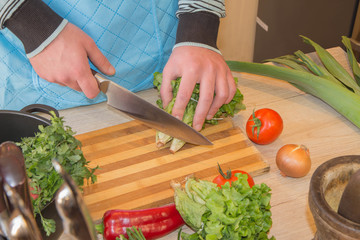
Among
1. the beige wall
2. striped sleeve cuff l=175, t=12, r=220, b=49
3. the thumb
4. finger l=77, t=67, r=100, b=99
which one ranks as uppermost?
striped sleeve cuff l=175, t=12, r=220, b=49

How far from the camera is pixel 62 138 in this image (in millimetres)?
1015

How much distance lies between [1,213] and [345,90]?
130cm

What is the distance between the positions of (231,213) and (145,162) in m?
0.48

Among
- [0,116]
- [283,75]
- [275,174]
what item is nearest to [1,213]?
[0,116]

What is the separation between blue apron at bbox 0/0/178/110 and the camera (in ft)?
4.39

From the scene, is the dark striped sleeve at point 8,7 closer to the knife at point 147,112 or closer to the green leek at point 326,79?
the knife at point 147,112

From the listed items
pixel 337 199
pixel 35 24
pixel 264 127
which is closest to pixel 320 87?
pixel 264 127

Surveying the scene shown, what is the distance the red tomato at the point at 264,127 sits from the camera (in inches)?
51.9

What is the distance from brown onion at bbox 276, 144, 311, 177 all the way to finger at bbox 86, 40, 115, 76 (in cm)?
61

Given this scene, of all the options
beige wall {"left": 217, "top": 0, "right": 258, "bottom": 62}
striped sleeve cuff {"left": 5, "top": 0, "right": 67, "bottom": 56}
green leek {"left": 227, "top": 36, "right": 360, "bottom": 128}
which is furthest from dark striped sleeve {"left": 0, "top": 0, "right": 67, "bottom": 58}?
beige wall {"left": 217, "top": 0, "right": 258, "bottom": 62}

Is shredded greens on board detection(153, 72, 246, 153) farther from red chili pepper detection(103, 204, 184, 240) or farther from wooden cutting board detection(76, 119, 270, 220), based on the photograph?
red chili pepper detection(103, 204, 184, 240)

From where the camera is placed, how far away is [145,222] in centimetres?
108

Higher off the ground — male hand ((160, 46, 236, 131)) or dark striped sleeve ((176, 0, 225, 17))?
dark striped sleeve ((176, 0, 225, 17))

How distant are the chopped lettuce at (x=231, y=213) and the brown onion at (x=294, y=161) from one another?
24 centimetres
